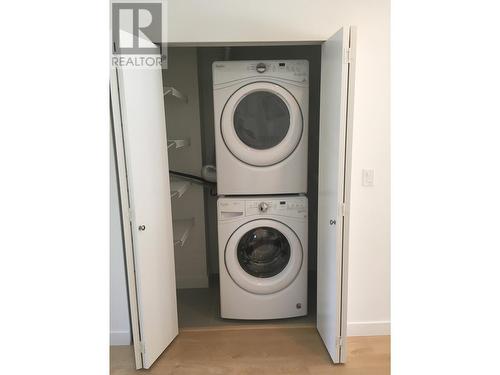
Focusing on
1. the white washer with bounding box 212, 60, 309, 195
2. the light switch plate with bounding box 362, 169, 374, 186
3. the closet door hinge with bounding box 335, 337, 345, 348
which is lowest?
the closet door hinge with bounding box 335, 337, 345, 348

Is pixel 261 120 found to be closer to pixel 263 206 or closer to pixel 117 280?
pixel 263 206

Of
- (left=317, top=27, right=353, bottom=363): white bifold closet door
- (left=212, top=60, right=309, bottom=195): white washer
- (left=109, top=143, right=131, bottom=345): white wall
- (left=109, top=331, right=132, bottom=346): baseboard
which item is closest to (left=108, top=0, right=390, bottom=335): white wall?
(left=317, top=27, right=353, bottom=363): white bifold closet door

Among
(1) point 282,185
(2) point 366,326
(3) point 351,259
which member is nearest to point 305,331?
(2) point 366,326

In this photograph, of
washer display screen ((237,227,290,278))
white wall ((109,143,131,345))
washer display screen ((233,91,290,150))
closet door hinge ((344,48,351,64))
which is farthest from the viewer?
washer display screen ((237,227,290,278))

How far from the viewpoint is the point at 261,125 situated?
244 centimetres

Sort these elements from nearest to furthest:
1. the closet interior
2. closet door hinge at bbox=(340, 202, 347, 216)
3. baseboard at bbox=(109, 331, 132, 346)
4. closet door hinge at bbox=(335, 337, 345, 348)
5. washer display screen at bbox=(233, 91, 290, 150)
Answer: closet door hinge at bbox=(340, 202, 347, 216)
closet door hinge at bbox=(335, 337, 345, 348)
baseboard at bbox=(109, 331, 132, 346)
washer display screen at bbox=(233, 91, 290, 150)
the closet interior

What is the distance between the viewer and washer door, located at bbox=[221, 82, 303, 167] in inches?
92.7

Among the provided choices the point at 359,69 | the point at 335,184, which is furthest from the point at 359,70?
the point at 335,184

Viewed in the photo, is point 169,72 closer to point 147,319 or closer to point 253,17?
point 253,17

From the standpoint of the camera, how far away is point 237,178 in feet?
8.02

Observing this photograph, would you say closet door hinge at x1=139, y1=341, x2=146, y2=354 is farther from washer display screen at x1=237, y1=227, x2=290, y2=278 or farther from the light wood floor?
washer display screen at x1=237, y1=227, x2=290, y2=278

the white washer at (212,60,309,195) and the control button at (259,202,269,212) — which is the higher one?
the white washer at (212,60,309,195)

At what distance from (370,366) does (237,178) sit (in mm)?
1457

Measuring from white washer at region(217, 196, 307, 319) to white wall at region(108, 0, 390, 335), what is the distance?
1.29ft
